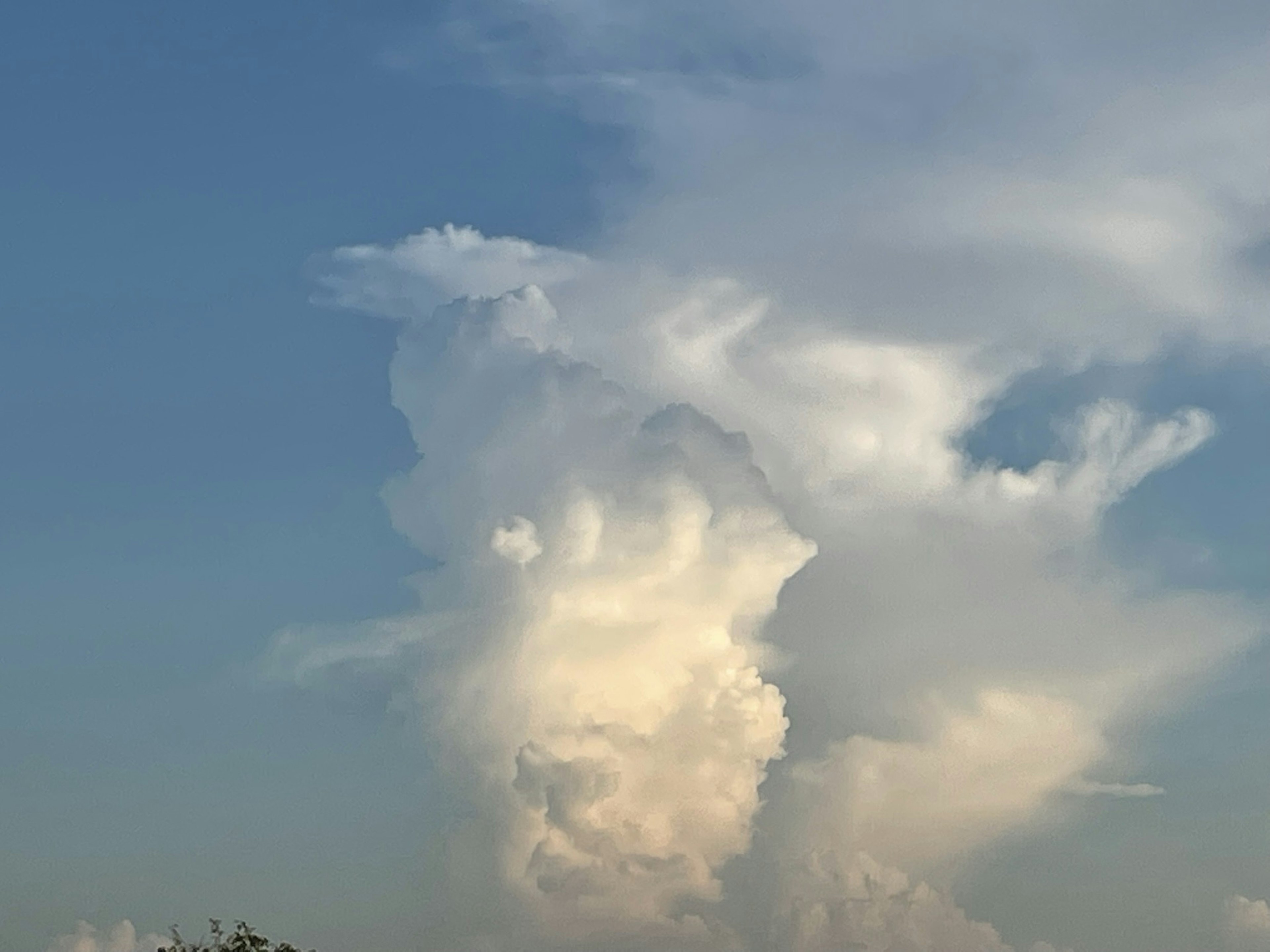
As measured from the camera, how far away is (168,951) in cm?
13900

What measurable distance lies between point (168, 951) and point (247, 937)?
713 centimetres

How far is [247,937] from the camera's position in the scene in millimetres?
142500
